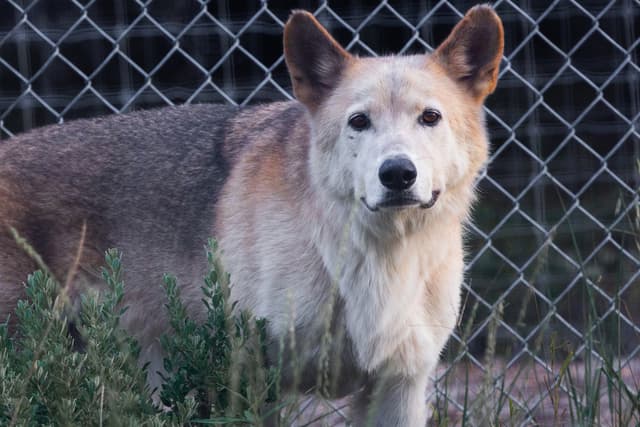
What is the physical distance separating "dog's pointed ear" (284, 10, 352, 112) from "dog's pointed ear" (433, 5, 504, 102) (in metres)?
0.30

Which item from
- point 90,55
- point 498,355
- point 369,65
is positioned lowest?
point 498,355

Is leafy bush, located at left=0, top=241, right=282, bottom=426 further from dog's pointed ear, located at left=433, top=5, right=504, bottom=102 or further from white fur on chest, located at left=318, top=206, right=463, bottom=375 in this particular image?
dog's pointed ear, located at left=433, top=5, right=504, bottom=102

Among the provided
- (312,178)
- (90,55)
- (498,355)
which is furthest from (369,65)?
(90,55)

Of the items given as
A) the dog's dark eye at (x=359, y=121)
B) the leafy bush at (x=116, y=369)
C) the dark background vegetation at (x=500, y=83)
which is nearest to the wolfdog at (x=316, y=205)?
the dog's dark eye at (x=359, y=121)

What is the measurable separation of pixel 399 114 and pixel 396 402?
0.85 m

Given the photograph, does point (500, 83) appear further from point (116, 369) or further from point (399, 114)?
point (116, 369)

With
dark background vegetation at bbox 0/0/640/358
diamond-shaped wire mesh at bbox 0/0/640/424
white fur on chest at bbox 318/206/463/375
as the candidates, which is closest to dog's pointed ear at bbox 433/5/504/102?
white fur on chest at bbox 318/206/463/375

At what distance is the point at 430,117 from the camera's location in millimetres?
3102

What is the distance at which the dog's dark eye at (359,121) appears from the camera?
3107mm

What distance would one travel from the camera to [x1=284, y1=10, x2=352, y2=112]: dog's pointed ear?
10.7 feet

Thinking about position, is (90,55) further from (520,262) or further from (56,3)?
(520,262)

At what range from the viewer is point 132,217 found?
11.8 feet

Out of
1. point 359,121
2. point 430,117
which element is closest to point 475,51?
point 430,117

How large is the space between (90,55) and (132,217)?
3074 millimetres
